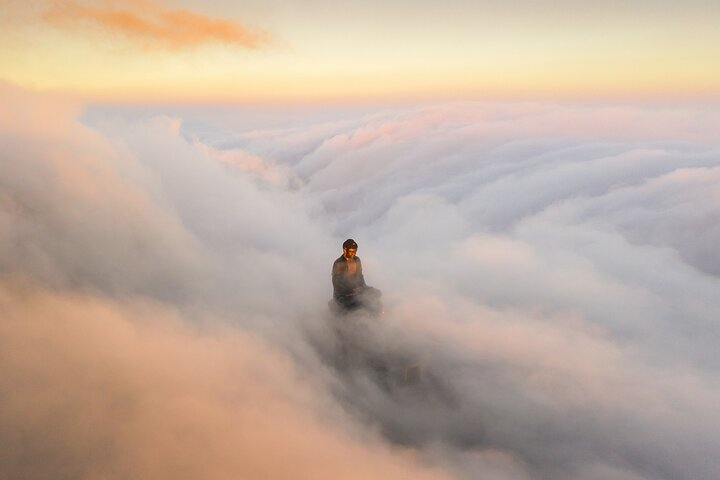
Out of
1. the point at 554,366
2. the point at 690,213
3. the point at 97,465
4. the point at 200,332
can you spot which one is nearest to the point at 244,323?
the point at 200,332

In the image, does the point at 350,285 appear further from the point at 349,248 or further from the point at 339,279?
the point at 349,248

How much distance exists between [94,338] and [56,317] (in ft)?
3.00

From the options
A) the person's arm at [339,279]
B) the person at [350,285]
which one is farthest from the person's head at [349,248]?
the person's arm at [339,279]

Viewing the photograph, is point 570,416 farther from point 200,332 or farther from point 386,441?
point 200,332

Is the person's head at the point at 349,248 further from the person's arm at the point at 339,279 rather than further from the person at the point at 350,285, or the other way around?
the person's arm at the point at 339,279

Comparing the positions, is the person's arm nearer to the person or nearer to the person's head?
the person

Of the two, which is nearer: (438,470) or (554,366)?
(438,470)

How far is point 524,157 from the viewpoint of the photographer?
119 m

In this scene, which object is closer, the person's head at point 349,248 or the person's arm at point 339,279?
the person's head at point 349,248

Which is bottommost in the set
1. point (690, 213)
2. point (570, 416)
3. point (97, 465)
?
point (97, 465)

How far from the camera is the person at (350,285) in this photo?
783cm

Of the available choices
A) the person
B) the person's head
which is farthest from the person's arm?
the person's head

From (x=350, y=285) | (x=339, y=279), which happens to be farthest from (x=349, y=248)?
(x=350, y=285)

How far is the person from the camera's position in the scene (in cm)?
783
